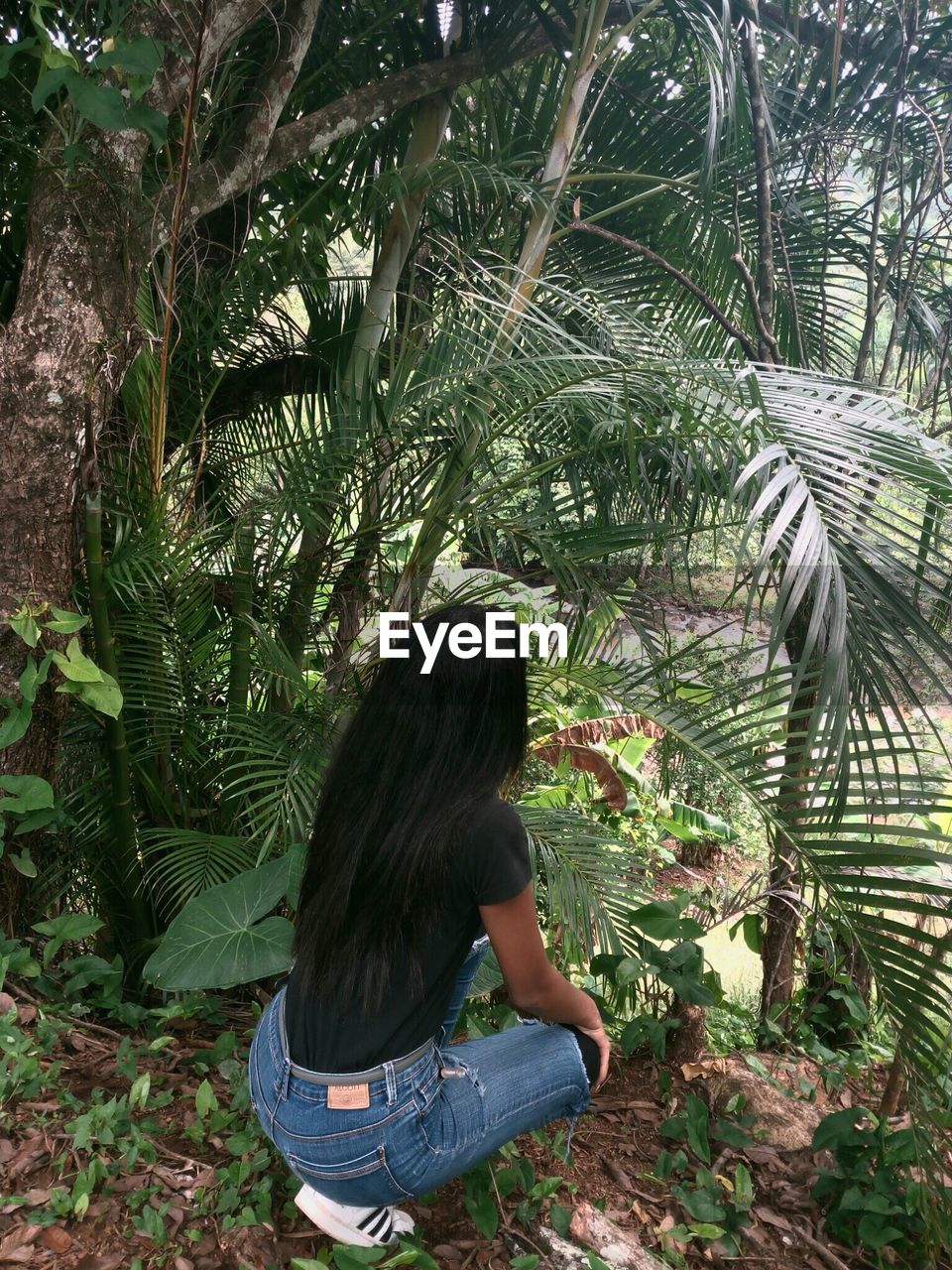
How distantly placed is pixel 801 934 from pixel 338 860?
172cm

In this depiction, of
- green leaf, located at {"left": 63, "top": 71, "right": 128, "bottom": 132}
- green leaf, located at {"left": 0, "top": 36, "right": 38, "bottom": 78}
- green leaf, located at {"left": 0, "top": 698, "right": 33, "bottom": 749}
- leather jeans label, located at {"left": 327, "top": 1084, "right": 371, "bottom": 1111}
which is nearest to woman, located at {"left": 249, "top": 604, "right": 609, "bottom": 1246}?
leather jeans label, located at {"left": 327, "top": 1084, "right": 371, "bottom": 1111}

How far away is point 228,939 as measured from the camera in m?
1.65

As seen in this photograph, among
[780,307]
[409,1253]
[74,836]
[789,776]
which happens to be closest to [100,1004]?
[74,836]

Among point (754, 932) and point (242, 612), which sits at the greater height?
point (242, 612)

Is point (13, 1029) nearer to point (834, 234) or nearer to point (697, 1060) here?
point (697, 1060)

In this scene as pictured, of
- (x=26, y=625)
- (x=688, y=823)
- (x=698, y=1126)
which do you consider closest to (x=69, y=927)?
(x=26, y=625)

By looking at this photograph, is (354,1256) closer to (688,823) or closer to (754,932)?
(754,932)

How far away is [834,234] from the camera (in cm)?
280

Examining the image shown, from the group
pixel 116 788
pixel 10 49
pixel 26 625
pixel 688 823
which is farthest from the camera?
pixel 688 823

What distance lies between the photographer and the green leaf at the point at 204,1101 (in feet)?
5.18

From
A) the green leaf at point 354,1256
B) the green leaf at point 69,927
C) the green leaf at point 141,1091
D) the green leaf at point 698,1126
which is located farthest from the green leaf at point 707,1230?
the green leaf at point 69,927

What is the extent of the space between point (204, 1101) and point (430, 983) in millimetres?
606

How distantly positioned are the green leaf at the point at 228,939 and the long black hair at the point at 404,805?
1.14ft

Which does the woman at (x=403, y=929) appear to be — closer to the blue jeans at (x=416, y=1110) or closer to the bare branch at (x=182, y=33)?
the blue jeans at (x=416, y=1110)
